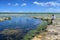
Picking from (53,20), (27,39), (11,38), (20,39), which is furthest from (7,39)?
(53,20)

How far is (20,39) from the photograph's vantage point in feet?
32.1

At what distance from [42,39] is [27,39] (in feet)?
2.74

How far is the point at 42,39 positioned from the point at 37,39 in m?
0.33

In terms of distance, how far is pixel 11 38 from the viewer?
10.2 meters

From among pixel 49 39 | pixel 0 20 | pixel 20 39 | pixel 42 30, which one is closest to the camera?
pixel 49 39

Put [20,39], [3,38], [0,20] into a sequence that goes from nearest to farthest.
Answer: [20,39], [3,38], [0,20]

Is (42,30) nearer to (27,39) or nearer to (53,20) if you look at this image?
(27,39)

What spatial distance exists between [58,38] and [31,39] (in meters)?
1.50

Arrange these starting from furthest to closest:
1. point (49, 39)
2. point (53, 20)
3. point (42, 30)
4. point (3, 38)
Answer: point (53, 20) → point (42, 30) → point (3, 38) → point (49, 39)

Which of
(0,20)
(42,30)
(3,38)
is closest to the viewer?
(3,38)

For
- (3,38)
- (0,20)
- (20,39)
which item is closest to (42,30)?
(20,39)

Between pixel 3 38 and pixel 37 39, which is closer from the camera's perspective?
pixel 37 39

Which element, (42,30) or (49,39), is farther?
(42,30)

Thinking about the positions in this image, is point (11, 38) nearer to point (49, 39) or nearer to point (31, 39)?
point (31, 39)
